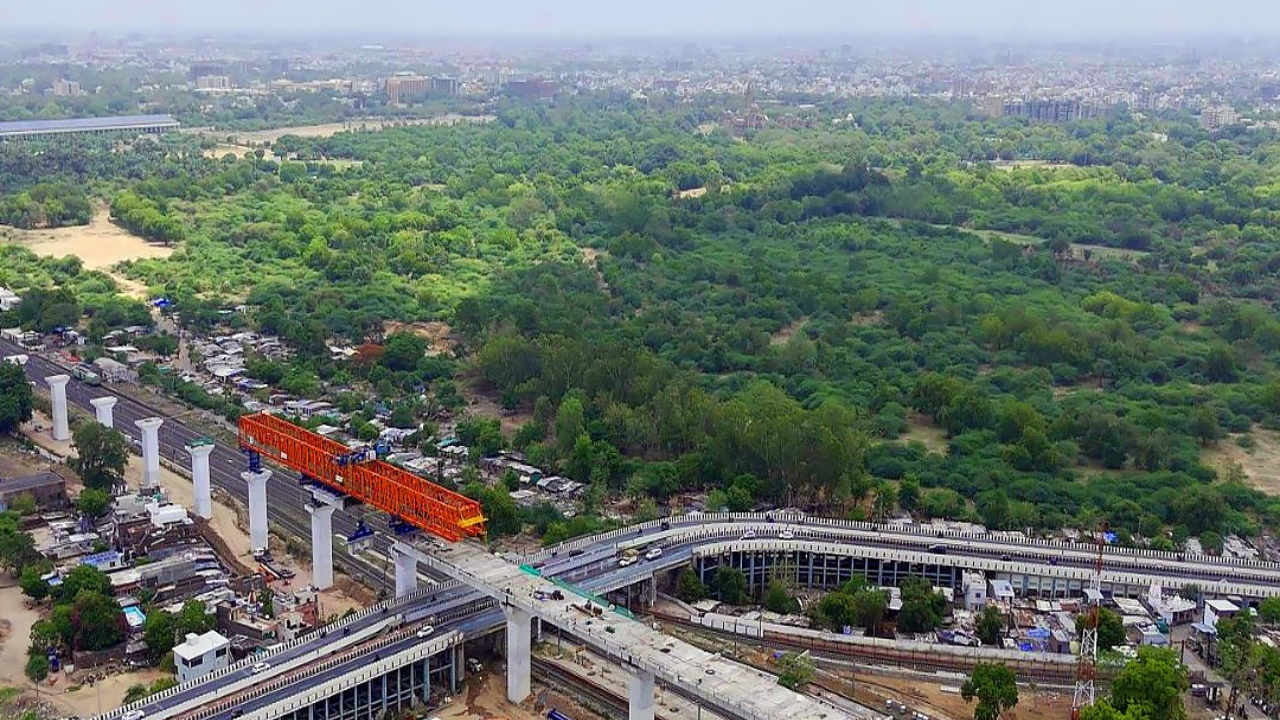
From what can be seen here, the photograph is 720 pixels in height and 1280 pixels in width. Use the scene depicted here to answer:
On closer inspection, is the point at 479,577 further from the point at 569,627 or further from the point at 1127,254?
the point at 1127,254

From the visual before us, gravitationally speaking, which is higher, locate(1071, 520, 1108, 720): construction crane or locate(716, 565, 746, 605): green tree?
locate(1071, 520, 1108, 720): construction crane

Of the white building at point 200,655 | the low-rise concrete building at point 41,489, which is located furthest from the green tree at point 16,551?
the white building at point 200,655

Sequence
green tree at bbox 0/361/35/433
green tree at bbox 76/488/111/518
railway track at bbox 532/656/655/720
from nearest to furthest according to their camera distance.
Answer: railway track at bbox 532/656/655/720 → green tree at bbox 76/488/111/518 → green tree at bbox 0/361/35/433

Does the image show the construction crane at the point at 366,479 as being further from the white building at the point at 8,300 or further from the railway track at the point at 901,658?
the white building at the point at 8,300

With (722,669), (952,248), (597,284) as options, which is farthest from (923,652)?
(952,248)

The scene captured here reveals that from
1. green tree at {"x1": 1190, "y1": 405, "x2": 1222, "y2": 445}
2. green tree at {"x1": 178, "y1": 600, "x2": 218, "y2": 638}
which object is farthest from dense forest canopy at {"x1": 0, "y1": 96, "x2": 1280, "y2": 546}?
green tree at {"x1": 178, "y1": 600, "x2": 218, "y2": 638}

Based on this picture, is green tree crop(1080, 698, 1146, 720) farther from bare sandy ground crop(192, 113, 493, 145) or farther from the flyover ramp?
bare sandy ground crop(192, 113, 493, 145)
